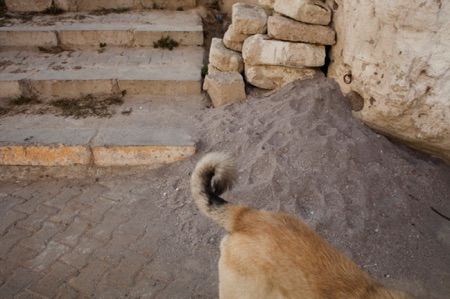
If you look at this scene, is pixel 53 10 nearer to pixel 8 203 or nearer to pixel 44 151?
pixel 44 151

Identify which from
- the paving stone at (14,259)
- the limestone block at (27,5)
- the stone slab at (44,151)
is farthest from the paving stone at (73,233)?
the limestone block at (27,5)

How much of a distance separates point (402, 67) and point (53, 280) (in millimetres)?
3709

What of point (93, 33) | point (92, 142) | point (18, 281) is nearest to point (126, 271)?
point (18, 281)

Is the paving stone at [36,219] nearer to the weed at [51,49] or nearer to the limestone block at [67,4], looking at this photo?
the weed at [51,49]

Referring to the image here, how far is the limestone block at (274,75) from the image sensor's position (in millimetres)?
4895

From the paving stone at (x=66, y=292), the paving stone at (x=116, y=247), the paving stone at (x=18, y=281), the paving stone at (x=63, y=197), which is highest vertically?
the paving stone at (x=63, y=197)

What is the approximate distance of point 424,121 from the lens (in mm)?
3764

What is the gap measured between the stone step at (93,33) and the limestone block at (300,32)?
1.87 meters

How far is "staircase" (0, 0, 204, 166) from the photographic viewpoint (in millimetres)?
4438

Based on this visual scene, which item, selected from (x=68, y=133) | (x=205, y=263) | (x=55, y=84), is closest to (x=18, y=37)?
(x=55, y=84)

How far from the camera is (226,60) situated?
530cm

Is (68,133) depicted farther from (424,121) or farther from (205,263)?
(424,121)

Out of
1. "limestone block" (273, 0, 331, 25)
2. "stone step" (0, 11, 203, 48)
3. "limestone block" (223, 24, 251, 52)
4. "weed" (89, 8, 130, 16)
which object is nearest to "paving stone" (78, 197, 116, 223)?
"limestone block" (223, 24, 251, 52)

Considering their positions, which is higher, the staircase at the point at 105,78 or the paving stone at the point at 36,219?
the staircase at the point at 105,78
